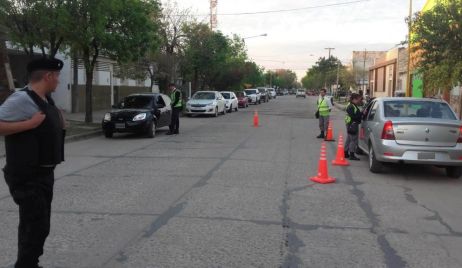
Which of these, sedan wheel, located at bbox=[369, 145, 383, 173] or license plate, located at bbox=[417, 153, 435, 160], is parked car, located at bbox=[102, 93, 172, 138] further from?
license plate, located at bbox=[417, 153, 435, 160]

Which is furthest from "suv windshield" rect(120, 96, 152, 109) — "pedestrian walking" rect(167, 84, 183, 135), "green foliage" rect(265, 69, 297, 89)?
"green foliage" rect(265, 69, 297, 89)

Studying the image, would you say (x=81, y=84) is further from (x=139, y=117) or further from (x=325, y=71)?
(x=325, y=71)

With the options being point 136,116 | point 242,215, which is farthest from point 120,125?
point 242,215

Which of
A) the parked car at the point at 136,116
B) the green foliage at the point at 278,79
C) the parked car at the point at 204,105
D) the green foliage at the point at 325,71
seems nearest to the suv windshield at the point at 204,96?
the parked car at the point at 204,105

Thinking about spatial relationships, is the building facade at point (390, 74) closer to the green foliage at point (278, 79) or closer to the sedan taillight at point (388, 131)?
the sedan taillight at point (388, 131)

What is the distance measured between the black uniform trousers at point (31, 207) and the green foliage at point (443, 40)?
12.5 m

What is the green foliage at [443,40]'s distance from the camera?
14.3m

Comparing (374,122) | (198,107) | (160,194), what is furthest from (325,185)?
(198,107)

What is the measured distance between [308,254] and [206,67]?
3442cm

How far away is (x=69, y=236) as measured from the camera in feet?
19.0

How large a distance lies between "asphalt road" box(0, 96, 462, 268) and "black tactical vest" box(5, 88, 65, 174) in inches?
54.6

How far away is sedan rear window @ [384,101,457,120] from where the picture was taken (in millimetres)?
10273

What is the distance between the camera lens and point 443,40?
1452 centimetres

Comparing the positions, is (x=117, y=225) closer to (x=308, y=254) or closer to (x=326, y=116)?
(x=308, y=254)
